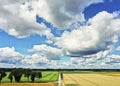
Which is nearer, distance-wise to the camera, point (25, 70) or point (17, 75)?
point (17, 75)

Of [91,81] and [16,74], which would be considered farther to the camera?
Result: [91,81]

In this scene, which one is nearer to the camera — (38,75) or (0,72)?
(0,72)

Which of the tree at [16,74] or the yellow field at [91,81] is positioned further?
the tree at [16,74]

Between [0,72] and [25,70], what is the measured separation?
865 cm

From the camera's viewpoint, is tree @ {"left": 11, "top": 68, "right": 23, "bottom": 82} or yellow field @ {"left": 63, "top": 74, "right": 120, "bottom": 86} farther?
tree @ {"left": 11, "top": 68, "right": 23, "bottom": 82}

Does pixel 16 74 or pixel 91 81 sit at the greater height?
pixel 16 74

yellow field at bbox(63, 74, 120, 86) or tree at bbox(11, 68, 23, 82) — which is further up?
tree at bbox(11, 68, 23, 82)

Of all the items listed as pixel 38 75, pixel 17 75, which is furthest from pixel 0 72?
pixel 38 75

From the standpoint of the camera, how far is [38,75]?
256 feet

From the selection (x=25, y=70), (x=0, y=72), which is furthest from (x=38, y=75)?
(x=0, y=72)

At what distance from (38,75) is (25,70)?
13.4 feet

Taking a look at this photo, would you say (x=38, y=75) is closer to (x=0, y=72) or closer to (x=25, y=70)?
(x=25, y=70)

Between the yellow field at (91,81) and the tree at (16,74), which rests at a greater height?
the tree at (16,74)

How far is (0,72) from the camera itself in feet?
234
